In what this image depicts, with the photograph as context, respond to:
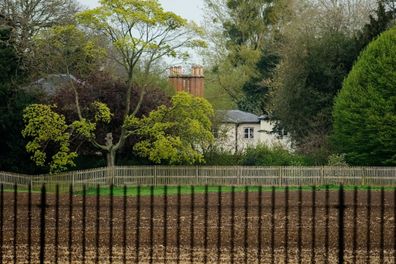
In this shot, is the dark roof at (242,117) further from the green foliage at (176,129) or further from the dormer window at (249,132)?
the green foliage at (176,129)

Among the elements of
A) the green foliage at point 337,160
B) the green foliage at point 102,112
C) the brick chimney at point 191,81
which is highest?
→ the brick chimney at point 191,81

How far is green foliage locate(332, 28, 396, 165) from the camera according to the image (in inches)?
1774

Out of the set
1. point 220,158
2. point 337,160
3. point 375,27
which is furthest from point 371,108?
point 220,158

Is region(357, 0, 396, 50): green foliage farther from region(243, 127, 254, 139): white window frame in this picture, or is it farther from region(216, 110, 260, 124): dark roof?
region(243, 127, 254, 139): white window frame

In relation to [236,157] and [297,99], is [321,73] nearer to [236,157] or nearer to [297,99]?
[297,99]

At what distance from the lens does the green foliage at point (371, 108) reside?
45059 mm

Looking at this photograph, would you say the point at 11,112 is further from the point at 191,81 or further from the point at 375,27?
the point at 375,27

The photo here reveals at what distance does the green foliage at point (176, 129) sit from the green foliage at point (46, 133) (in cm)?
349

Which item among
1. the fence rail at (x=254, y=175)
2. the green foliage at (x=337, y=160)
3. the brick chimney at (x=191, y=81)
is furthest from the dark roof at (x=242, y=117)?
the fence rail at (x=254, y=175)

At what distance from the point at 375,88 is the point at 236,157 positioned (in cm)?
936

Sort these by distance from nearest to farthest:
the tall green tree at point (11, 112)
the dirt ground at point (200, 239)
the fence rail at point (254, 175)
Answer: the dirt ground at point (200, 239) < the fence rail at point (254, 175) < the tall green tree at point (11, 112)

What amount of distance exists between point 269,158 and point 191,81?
11224mm

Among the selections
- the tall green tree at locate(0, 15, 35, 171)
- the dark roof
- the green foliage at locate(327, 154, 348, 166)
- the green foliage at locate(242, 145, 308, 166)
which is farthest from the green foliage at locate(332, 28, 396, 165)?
the dark roof

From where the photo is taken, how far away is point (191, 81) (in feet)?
193
